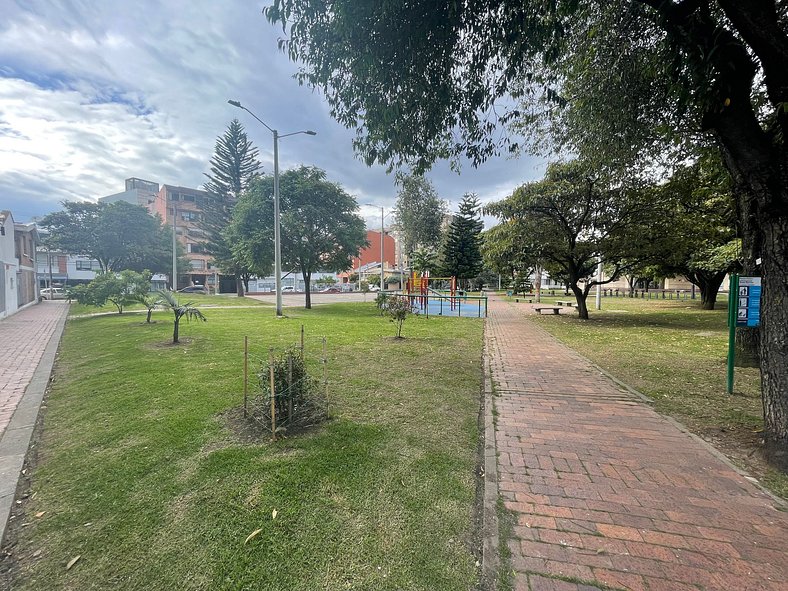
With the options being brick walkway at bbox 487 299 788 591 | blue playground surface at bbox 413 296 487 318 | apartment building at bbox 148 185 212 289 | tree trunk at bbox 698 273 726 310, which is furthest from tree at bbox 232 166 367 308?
apartment building at bbox 148 185 212 289

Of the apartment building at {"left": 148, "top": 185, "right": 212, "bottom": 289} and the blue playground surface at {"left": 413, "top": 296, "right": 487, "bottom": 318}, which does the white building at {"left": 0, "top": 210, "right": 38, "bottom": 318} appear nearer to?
the blue playground surface at {"left": 413, "top": 296, "right": 487, "bottom": 318}

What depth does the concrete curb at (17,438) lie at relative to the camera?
9.06ft

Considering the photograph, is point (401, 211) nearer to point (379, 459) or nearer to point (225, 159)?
point (225, 159)

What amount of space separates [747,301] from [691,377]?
80.1 inches

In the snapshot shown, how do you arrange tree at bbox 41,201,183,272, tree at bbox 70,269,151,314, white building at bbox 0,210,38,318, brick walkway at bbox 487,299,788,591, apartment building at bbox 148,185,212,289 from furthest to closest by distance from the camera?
apartment building at bbox 148,185,212,289
tree at bbox 41,201,183,272
white building at bbox 0,210,38,318
tree at bbox 70,269,151,314
brick walkway at bbox 487,299,788,591

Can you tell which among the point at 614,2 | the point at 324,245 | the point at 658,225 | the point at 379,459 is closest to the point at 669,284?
the point at 658,225

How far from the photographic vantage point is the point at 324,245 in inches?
770

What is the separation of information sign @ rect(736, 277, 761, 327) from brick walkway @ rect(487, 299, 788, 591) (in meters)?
1.76

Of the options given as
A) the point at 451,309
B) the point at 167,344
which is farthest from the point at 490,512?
the point at 451,309

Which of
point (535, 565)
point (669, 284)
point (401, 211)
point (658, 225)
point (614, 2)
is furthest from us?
point (669, 284)

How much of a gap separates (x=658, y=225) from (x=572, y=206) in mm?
3064

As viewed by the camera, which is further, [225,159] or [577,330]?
[225,159]

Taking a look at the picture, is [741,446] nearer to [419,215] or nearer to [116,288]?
[116,288]

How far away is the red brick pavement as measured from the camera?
5082 millimetres
